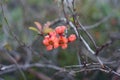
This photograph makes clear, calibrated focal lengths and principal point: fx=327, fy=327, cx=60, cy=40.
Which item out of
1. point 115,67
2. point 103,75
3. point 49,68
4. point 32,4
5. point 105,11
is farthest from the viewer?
point 32,4

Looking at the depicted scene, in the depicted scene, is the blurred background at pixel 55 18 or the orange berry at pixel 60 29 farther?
the blurred background at pixel 55 18

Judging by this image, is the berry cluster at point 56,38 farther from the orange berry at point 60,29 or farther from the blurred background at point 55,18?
the blurred background at point 55,18

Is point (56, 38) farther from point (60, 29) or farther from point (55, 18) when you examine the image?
point (55, 18)

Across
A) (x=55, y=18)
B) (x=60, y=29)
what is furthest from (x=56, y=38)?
(x=55, y=18)

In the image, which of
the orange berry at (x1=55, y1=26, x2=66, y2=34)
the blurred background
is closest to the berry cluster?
the orange berry at (x1=55, y1=26, x2=66, y2=34)

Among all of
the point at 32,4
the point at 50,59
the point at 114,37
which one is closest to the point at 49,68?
the point at 50,59

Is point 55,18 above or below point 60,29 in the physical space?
above

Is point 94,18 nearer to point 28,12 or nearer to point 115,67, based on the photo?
point 28,12

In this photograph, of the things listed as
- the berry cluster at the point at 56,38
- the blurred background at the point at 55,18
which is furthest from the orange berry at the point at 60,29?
the blurred background at the point at 55,18

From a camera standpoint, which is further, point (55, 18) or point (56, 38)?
point (55, 18)

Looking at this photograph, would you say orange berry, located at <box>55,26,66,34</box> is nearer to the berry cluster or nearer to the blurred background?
the berry cluster

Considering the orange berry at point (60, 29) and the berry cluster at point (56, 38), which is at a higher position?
the orange berry at point (60, 29)
